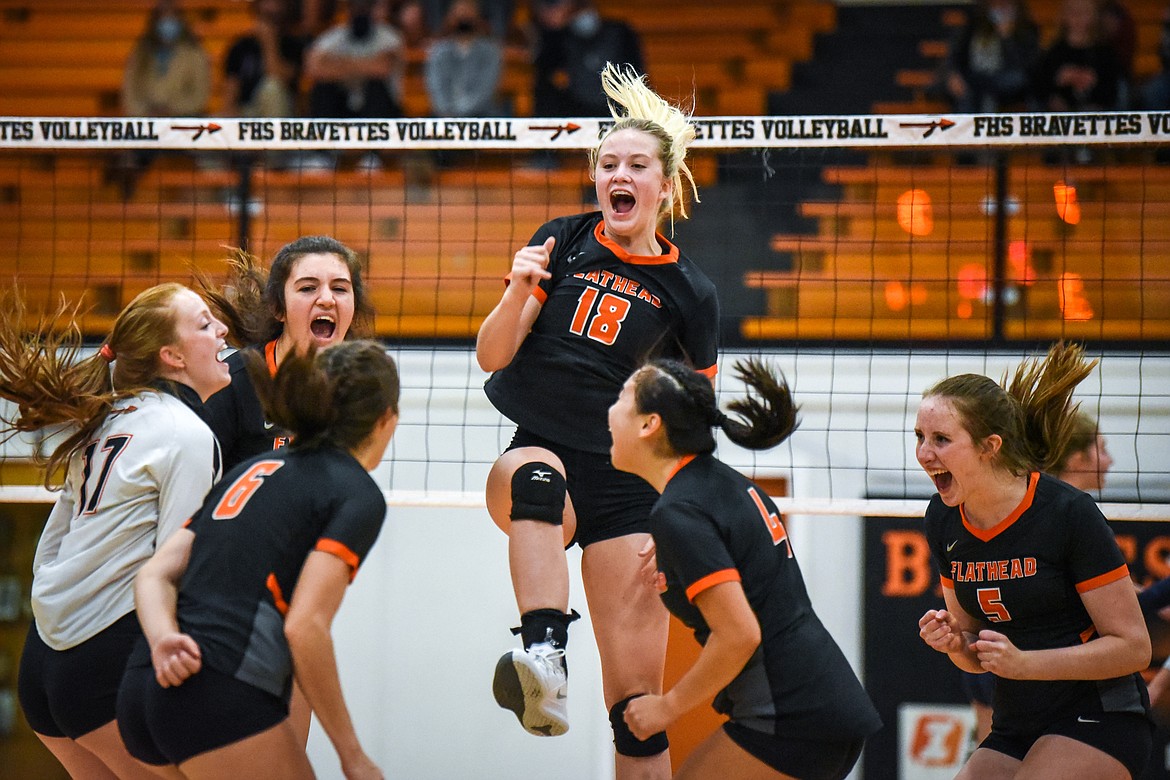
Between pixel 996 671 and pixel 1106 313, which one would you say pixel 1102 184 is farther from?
pixel 996 671

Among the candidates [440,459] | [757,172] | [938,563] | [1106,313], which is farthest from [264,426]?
[1106,313]

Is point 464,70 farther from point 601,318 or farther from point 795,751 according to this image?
point 795,751

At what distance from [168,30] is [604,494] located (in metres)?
6.58

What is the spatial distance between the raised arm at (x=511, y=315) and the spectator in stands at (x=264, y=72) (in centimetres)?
548

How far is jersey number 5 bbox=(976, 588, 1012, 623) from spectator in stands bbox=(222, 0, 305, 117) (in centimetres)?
658

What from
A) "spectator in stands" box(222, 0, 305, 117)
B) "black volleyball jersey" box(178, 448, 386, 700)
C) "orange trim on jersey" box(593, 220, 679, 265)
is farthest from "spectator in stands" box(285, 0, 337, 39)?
"black volleyball jersey" box(178, 448, 386, 700)

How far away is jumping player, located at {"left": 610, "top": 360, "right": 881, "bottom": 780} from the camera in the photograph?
115 inches

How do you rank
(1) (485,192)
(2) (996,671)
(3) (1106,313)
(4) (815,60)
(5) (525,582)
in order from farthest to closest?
(4) (815,60), (1) (485,192), (3) (1106,313), (5) (525,582), (2) (996,671)

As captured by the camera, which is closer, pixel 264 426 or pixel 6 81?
pixel 264 426

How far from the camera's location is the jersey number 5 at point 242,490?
9.42 feet

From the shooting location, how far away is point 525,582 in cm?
374

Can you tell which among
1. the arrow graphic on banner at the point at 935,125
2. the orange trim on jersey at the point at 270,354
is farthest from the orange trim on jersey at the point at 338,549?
the arrow graphic on banner at the point at 935,125

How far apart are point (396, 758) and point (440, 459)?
1648mm

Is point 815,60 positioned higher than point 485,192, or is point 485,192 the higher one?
point 815,60
